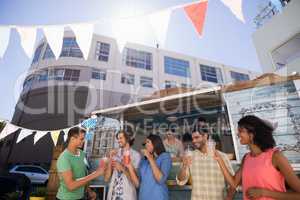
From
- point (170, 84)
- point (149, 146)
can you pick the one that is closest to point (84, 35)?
point (149, 146)

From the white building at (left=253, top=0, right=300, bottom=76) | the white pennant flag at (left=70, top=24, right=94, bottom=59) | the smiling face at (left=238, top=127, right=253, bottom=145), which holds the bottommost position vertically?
the smiling face at (left=238, top=127, right=253, bottom=145)

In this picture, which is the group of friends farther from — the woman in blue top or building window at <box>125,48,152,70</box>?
building window at <box>125,48,152,70</box>

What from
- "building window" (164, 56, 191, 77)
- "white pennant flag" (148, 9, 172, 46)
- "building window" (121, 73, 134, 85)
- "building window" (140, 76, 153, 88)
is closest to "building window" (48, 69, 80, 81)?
"building window" (121, 73, 134, 85)

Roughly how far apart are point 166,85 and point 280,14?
11.0m

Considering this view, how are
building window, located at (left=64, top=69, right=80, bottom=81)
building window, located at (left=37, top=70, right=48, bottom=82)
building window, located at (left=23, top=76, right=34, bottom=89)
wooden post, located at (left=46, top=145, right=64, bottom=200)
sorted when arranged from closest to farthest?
wooden post, located at (left=46, top=145, right=64, bottom=200) < building window, located at (left=64, top=69, right=80, bottom=81) < building window, located at (left=37, top=70, right=48, bottom=82) < building window, located at (left=23, top=76, right=34, bottom=89)

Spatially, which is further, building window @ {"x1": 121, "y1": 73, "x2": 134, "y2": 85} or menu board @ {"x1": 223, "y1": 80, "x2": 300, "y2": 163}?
building window @ {"x1": 121, "y1": 73, "x2": 134, "y2": 85}

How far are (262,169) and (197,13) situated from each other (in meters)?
3.45

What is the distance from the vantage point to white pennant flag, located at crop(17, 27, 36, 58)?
4.36 m

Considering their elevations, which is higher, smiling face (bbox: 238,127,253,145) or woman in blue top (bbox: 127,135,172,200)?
smiling face (bbox: 238,127,253,145)

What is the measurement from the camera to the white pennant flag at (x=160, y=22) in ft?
13.7

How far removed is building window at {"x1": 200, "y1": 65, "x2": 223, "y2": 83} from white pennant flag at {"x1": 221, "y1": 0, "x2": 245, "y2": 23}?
15792mm

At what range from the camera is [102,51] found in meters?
17.3

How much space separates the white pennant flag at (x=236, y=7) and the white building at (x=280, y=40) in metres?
4.23

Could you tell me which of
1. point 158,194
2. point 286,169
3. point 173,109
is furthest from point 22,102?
point 286,169
